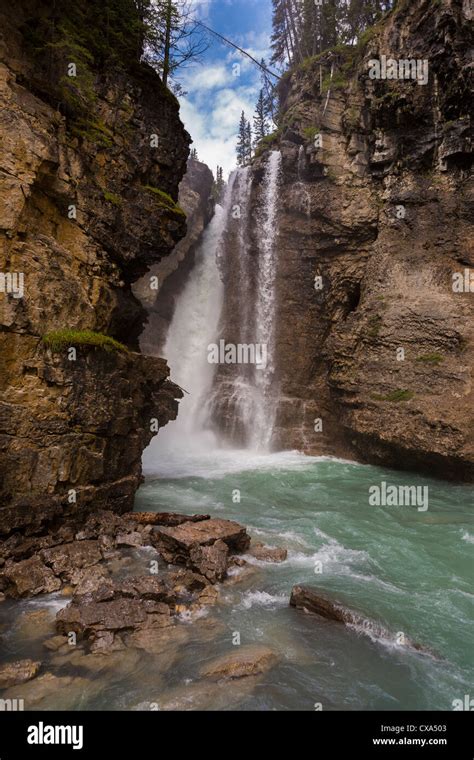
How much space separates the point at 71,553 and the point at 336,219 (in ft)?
63.8

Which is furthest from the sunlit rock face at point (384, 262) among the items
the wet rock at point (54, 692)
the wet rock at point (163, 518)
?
the wet rock at point (54, 692)

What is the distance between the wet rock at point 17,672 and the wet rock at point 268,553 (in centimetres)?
496

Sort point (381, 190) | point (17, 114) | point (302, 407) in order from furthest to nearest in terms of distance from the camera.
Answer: point (302, 407)
point (381, 190)
point (17, 114)

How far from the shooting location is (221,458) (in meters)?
22.1

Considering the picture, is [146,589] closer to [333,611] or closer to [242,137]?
[333,611]

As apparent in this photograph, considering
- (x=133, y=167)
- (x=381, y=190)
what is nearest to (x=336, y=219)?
(x=381, y=190)

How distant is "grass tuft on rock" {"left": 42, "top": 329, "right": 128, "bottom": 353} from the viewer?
9.98m

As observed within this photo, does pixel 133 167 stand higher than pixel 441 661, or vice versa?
pixel 133 167

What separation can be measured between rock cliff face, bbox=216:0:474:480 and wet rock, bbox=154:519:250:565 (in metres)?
10.3

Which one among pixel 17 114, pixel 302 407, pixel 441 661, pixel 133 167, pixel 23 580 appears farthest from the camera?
pixel 302 407

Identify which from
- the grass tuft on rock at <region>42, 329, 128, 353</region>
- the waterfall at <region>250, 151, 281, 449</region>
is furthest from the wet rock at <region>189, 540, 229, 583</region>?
the waterfall at <region>250, 151, 281, 449</region>

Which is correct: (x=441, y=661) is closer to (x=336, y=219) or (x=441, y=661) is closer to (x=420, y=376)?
(x=420, y=376)

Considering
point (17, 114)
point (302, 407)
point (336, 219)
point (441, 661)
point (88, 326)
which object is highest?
point (336, 219)
